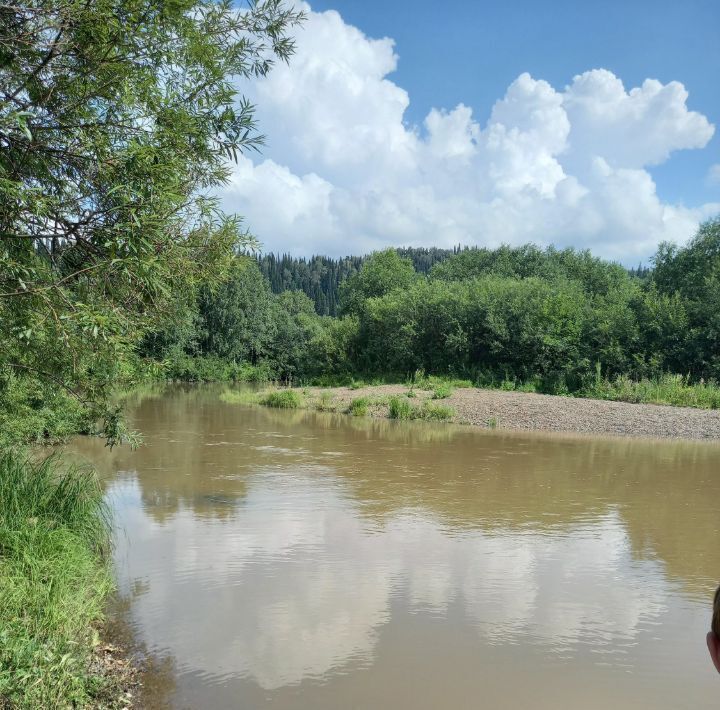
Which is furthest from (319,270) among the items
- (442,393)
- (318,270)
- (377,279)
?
(442,393)

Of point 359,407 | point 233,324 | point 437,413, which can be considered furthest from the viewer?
point 233,324

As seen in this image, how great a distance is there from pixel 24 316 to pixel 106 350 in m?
1.00

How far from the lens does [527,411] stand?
24203 millimetres

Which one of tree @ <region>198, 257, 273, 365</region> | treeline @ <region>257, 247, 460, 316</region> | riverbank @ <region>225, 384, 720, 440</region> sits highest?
treeline @ <region>257, 247, 460, 316</region>

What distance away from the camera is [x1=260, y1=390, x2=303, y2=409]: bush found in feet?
94.2

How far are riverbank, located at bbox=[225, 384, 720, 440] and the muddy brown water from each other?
17.2 feet

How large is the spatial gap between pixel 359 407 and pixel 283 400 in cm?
434

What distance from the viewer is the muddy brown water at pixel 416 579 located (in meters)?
5.67

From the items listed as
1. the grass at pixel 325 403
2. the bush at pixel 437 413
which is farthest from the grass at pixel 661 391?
the grass at pixel 325 403

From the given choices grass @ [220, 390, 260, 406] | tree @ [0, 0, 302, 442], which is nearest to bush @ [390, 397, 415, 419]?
grass @ [220, 390, 260, 406]

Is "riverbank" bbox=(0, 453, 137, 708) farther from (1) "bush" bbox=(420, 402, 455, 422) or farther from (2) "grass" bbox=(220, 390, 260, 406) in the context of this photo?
(2) "grass" bbox=(220, 390, 260, 406)

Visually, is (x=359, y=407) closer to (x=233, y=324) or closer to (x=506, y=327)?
(x=506, y=327)

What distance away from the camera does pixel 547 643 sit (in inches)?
253

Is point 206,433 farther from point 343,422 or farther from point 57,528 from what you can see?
point 57,528
